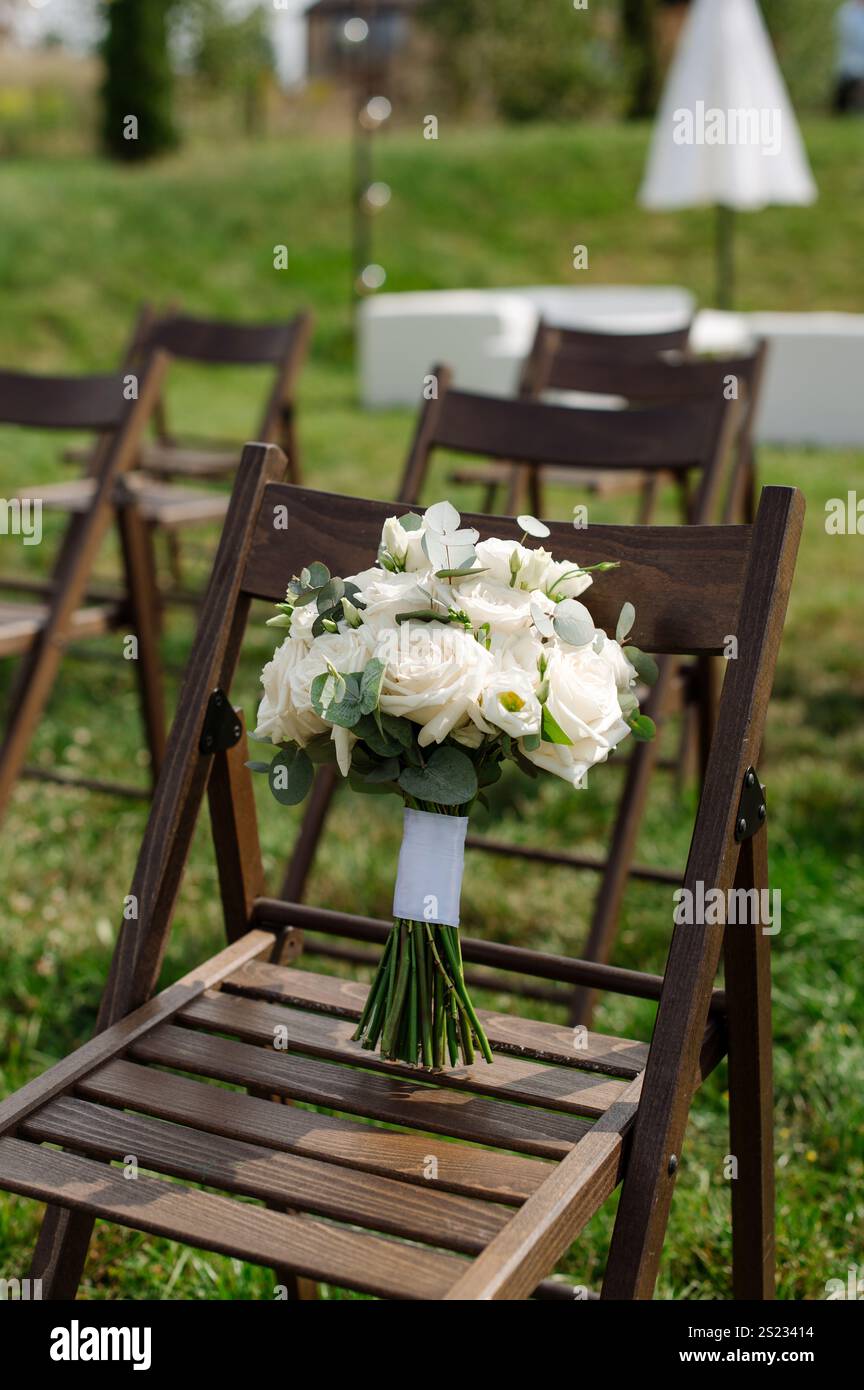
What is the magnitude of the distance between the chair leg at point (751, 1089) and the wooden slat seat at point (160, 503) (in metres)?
2.57

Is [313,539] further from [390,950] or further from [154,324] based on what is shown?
[154,324]

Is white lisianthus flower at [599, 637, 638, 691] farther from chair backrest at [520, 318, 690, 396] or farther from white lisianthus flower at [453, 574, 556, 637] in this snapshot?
chair backrest at [520, 318, 690, 396]

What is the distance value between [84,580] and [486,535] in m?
1.73

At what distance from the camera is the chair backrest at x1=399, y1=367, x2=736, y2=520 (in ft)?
8.52

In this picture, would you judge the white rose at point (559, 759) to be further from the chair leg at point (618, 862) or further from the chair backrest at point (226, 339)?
the chair backrest at point (226, 339)

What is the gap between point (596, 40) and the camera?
2055cm

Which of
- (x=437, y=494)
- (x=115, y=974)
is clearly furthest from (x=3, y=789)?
(x=437, y=494)

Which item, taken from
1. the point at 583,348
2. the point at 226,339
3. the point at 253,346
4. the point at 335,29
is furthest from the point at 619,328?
the point at 335,29

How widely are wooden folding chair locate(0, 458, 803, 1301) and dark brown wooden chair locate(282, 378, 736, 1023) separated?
33.2 inches

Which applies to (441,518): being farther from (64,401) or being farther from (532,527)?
(64,401)

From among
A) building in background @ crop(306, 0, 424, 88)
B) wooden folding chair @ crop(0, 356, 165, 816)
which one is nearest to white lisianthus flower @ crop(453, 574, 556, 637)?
wooden folding chair @ crop(0, 356, 165, 816)

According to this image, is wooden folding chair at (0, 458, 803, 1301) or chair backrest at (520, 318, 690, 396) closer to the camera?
wooden folding chair at (0, 458, 803, 1301)

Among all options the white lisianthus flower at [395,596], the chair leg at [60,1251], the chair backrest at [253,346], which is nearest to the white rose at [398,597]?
the white lisianthus flower at [395,596]
